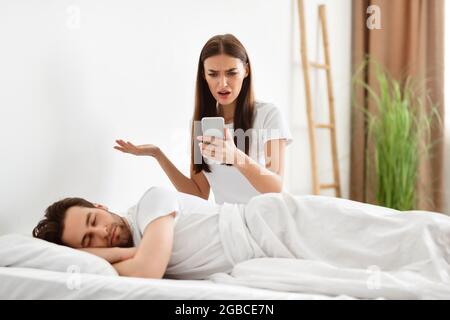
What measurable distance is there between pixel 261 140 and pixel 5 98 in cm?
87

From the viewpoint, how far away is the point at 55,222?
1521mm

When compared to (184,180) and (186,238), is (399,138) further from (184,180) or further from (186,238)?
(186,238)

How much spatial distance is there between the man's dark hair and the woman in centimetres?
45

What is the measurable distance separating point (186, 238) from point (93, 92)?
26.2 inches

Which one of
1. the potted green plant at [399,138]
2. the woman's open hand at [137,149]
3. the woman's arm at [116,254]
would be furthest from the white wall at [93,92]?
the potted green plant at [399,138]

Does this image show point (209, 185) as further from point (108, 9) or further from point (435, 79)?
point (435, 79)

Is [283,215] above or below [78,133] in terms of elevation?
below

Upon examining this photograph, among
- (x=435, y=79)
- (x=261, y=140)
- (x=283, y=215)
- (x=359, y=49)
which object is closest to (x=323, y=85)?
(x=359, y=49)

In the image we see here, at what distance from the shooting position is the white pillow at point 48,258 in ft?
4.47

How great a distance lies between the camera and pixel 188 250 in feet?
4.95

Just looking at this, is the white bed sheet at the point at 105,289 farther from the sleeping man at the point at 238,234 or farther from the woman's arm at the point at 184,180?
the woman's arm at the point at 184,180

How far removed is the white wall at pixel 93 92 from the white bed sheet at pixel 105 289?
1.31 ft

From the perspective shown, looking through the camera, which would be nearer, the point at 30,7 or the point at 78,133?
the point at 30,7

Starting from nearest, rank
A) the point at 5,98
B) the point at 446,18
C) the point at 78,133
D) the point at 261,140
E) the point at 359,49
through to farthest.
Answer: the point at 5,98, the point at 78,133, the point at 261,140, the point at 446,18, the point at 359,49
